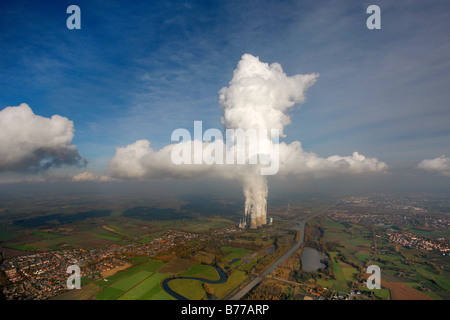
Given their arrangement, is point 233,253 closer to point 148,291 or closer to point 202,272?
point 202,272

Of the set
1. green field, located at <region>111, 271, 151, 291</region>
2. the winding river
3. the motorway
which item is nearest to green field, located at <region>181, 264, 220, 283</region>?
the winding river

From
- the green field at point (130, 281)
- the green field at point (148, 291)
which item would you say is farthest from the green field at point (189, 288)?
the green field at point (130, 281)

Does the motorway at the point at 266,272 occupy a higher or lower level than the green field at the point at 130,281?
lower

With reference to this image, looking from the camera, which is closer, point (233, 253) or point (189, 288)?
point (189, 288)

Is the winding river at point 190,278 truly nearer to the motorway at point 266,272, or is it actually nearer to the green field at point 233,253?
the motorway at point 266,272

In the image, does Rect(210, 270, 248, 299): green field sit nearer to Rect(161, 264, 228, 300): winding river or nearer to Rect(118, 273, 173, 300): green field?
Rect(161, 264, 228, 300): winding river

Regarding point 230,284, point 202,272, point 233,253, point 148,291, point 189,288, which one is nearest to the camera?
point 148,291

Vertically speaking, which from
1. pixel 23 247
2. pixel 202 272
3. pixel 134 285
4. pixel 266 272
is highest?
pixel 134 285

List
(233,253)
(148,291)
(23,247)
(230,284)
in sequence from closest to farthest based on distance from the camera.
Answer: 1. (148,291)
2. (230,284)
3. (233,253)
4. (23,247)

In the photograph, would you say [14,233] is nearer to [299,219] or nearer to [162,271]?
[162,271]

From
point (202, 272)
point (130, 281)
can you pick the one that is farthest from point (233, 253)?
point (130, 281)

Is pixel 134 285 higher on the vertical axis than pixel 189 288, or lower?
higher
